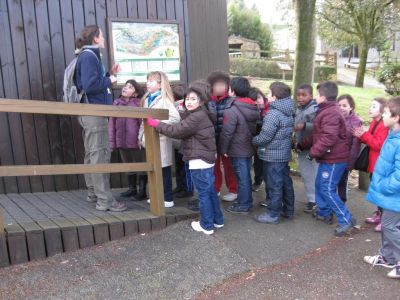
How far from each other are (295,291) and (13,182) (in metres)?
3.49

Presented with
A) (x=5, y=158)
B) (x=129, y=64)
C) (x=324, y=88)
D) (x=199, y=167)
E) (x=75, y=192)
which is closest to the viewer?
(x=199, y=167)

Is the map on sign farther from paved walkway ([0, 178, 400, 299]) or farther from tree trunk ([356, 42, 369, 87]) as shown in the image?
tree trunk ([356, 42, 369, 87])

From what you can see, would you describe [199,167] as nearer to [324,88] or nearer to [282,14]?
[324,88]

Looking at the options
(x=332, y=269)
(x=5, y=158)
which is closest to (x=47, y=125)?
(x=5, y=158)

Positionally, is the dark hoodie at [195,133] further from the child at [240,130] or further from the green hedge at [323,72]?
the green hedge at [323,72]

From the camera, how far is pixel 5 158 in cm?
533

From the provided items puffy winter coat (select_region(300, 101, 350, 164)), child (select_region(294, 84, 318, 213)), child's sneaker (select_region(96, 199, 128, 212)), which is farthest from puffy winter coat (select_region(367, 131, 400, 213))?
child's sneaker (select_region(96, 199, 128, 212))

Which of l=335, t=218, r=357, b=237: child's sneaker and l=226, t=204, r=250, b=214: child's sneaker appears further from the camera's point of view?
l=226, t=204, r=250, b=214: child's sneaker

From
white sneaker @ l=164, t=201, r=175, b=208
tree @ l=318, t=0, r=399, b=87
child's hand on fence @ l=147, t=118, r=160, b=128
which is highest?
tree @ l=318, t=0, r=399, b=87

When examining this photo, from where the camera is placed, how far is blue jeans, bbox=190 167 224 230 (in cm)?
445

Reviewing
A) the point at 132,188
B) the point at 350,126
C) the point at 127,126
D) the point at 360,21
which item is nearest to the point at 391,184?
the point at 350,126

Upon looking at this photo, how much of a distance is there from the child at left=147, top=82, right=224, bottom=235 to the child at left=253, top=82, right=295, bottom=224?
2.09ft

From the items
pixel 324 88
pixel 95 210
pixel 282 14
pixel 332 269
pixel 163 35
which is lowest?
pixel 332 269

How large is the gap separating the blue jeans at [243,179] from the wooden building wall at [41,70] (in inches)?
72.7
